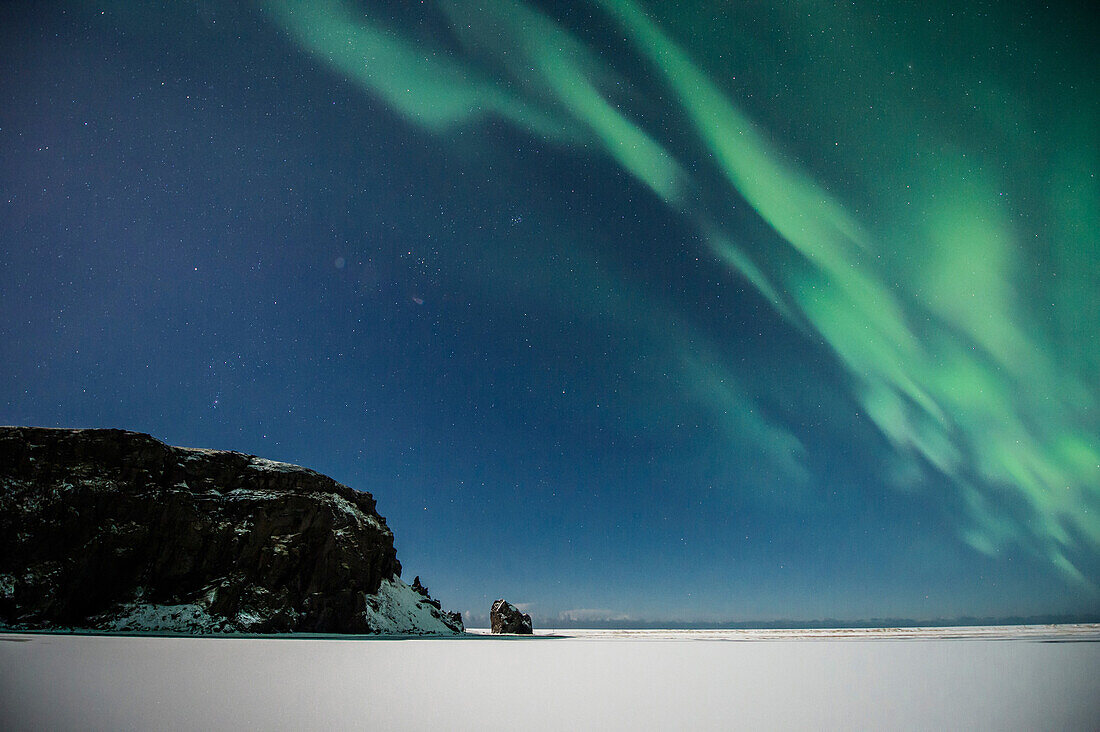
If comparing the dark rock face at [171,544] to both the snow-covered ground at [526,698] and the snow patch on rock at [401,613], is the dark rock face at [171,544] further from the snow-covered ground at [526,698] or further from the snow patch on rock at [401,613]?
the snow-covered ground at [526,698]

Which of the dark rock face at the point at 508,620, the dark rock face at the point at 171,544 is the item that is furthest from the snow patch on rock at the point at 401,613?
the dark rock face at the point at 508,620

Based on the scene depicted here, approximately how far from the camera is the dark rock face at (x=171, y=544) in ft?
342

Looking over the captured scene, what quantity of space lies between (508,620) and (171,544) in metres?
77.8

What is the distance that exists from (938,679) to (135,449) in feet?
496

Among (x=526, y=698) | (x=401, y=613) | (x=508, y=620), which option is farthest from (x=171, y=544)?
(x=526, y=698)

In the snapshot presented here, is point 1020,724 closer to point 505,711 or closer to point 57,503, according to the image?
point 505,711

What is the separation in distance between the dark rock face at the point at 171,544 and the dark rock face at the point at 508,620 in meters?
16.3

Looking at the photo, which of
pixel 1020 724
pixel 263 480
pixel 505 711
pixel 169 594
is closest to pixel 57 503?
pixel 169 594

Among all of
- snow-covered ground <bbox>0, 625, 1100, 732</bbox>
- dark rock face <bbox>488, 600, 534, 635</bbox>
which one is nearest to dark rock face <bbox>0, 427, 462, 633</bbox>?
dark rock face <bbox>488, 600, 534, 635</bbox>

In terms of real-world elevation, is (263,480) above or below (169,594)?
above

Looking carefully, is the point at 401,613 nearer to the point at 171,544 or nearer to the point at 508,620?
the point at 508,620

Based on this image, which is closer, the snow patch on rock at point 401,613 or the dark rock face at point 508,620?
the snow patch on rock at point 401,613

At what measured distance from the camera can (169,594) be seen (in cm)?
11231

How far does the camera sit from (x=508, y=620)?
137 metres
